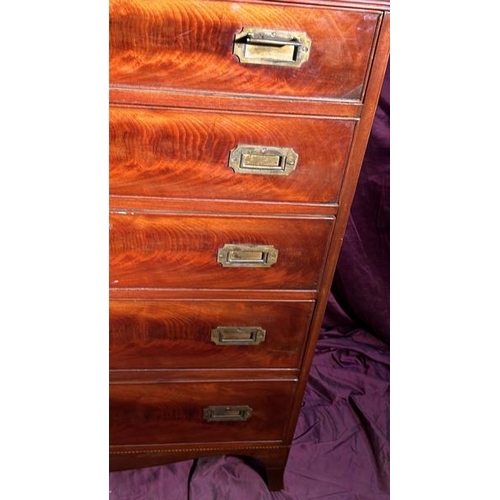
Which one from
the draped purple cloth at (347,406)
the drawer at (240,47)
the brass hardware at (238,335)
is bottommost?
the draped purple cloth at (347,406)

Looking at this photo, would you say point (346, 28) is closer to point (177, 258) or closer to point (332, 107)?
point (332, 107)

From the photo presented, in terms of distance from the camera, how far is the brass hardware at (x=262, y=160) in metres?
0.96

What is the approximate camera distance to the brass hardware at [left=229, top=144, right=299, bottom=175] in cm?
96

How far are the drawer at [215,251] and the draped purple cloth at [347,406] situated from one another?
736 mm

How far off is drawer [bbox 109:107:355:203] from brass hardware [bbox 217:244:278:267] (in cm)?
11

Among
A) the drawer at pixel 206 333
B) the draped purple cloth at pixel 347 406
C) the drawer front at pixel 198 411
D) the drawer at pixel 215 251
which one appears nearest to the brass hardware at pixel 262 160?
the drawer at pixel 215 251

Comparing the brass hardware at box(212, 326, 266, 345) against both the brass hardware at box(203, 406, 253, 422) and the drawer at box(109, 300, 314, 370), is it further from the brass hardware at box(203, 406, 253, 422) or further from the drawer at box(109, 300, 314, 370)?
the brass hardware at box(203, 406, 253, 422)

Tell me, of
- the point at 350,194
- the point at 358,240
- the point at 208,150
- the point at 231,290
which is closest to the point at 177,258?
the point at 231,290

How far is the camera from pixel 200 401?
4.26 feet

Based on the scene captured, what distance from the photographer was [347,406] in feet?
6.06

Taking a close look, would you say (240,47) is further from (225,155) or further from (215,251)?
(215,251)

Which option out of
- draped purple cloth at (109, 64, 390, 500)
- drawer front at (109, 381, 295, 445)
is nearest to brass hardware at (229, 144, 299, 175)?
drawer front at (109, 381, 295, 445)

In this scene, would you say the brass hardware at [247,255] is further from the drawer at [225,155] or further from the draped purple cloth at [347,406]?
the draped purple cloth at [347,406]

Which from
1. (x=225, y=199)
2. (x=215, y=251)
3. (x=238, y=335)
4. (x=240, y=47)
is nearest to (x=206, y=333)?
(x=238, y=335)
